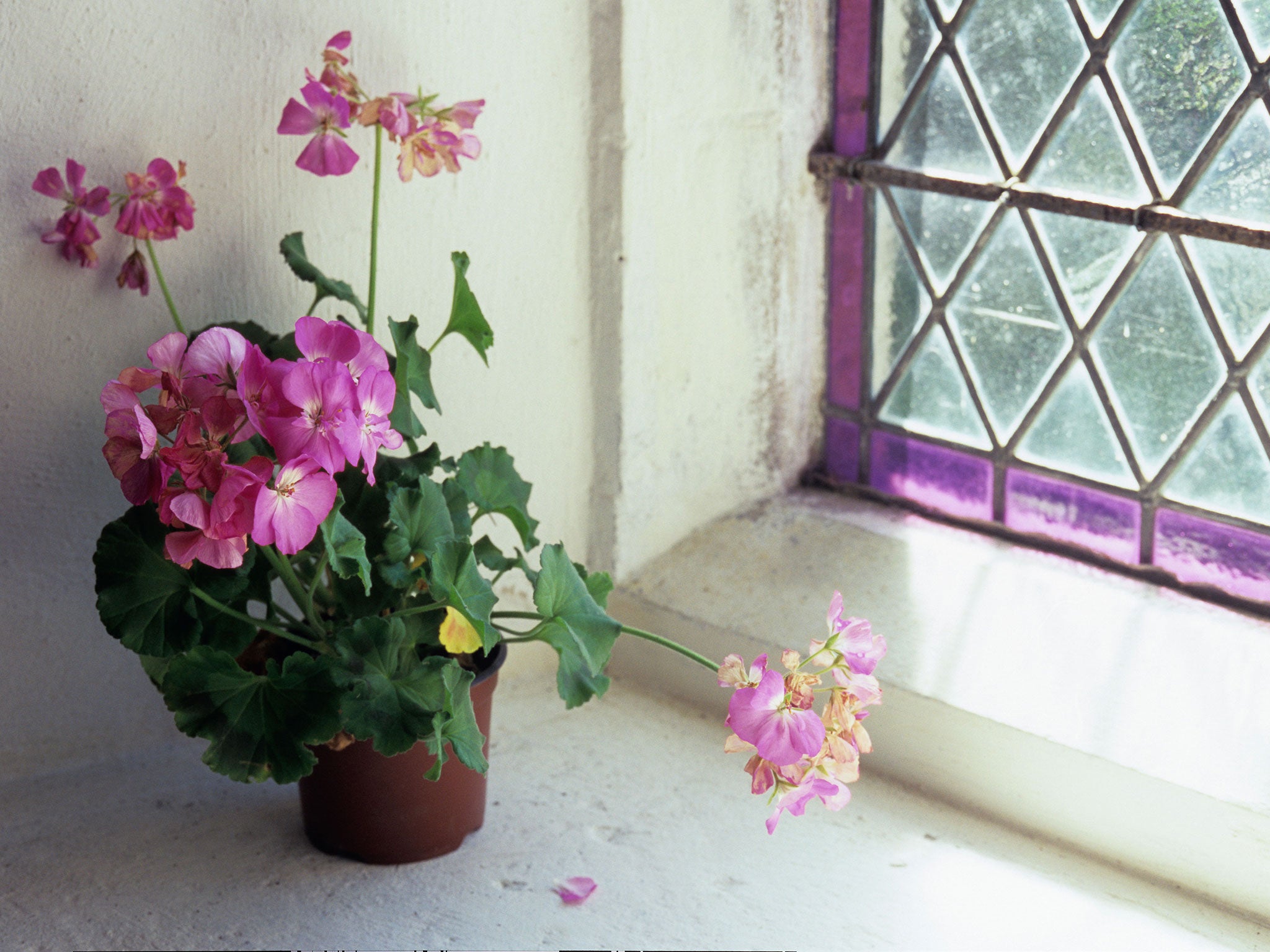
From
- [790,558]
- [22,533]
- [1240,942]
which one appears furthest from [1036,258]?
[22,533]

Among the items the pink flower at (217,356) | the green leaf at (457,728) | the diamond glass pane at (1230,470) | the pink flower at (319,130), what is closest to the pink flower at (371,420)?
the pink flower at (217,356)

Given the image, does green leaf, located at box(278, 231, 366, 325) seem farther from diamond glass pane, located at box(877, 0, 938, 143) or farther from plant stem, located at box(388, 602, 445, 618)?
diamond glass pane, located at box(877, 0, 938, 143)

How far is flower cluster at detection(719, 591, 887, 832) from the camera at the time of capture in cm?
115

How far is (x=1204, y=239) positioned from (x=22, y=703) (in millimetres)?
1456

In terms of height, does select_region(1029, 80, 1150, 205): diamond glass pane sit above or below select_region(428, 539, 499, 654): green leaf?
above

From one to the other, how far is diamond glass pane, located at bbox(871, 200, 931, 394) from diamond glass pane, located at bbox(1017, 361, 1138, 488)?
0.72 ft

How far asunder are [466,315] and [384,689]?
0.41 m

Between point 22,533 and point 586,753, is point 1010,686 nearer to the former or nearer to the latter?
point 586,753

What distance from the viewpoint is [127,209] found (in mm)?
1348

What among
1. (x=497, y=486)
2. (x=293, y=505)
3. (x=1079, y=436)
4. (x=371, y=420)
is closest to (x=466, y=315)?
(x=497, y=486)

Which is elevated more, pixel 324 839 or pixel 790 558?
pixel 790 558

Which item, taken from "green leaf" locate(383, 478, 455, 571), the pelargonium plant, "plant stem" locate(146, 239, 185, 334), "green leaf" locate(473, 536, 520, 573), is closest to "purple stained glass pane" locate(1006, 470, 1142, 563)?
the pelargonium plant

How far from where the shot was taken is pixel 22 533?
1.47 metres

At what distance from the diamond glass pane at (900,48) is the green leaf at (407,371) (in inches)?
30.3
